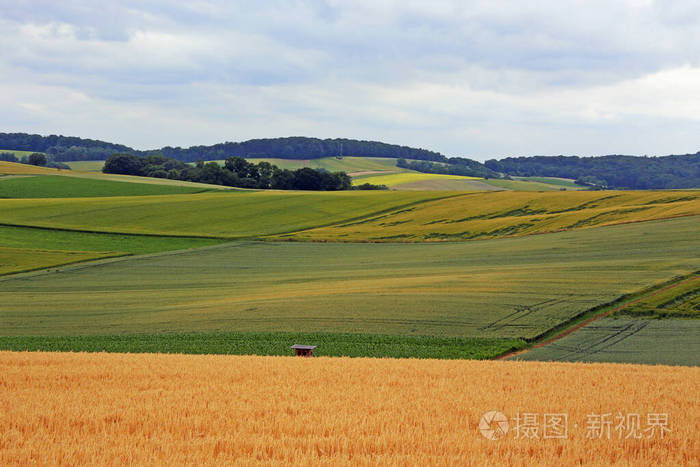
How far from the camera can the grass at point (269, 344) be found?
22812mm

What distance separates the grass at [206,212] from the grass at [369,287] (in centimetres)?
1615

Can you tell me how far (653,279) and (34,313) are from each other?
32.4 m

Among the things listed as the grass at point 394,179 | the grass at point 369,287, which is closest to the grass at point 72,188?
the grass at point 369,287

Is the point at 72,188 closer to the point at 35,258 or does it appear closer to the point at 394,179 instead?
the point at 35,258

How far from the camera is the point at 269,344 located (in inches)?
953

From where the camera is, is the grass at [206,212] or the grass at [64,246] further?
the grass at [206,212]

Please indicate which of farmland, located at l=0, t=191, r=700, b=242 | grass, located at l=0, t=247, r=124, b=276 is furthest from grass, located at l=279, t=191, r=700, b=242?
grass, located at l=0, t=247, r=124, b=276

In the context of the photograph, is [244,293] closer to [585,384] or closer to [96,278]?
[96,278]

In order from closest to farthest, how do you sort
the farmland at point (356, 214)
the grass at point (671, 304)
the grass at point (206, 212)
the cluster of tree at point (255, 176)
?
the grass at point (671, 304), the farmland at point (356, 214), the grass at point (206, 212), the cluster of tree at point (255, 176)

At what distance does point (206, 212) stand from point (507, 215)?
37841 millimetres

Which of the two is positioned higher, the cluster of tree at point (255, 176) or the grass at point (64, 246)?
the cluster of tree at point (255, 176)

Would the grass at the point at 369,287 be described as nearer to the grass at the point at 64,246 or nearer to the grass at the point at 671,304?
the grass at the point at 671,304

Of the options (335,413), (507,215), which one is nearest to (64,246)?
(507,215)

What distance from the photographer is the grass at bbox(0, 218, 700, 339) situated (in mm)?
28172
